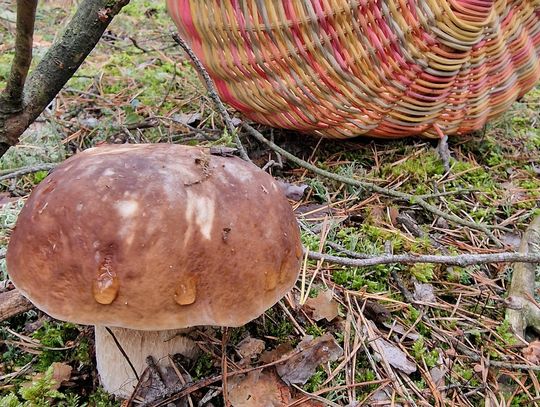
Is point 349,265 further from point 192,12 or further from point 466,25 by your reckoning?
point 192,12

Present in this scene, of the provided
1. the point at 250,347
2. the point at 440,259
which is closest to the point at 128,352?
the point at 250,347

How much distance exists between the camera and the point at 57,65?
1.20m

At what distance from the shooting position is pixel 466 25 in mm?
1829

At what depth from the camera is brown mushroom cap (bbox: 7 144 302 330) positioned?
94 cm

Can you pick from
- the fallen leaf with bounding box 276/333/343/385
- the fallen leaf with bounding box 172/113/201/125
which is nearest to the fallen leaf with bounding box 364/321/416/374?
the fallen leaf with bounding box 276/333/343/385

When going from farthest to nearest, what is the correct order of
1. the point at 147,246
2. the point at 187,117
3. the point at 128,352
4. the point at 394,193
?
the point at 187,117 < the point at 394,193 < the point at 128,352 < the point at 147,246

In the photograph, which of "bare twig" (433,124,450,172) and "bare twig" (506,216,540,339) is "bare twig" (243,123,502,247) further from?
"bare twig" (433,124,450,172)

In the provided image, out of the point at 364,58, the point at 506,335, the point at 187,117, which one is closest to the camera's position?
the point at 506,335

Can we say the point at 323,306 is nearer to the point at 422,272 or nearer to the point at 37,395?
the point at 422,272

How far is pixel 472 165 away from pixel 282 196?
4.94 ft

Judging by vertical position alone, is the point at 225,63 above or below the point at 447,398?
above

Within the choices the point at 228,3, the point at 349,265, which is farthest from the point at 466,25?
the point at 349,265

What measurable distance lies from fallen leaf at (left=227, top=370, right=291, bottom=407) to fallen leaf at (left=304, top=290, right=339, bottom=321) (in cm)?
25

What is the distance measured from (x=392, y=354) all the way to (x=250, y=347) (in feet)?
1.36
